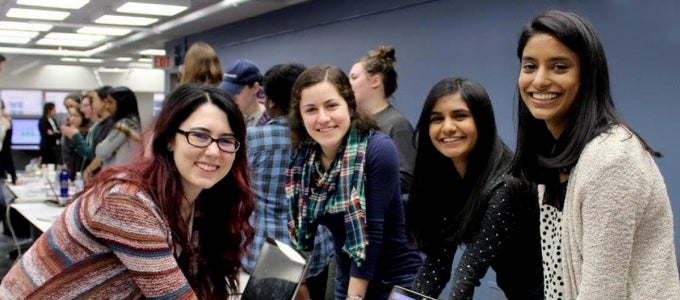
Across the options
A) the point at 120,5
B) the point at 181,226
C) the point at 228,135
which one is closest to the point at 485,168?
the point at 228,135

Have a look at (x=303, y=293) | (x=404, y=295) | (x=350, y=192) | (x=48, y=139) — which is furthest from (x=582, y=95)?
(x=48, y=139)

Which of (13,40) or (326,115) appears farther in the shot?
(13,40)

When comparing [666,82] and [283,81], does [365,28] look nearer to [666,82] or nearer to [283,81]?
[666,82]

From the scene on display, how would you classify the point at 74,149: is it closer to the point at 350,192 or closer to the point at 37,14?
the point at 37,14

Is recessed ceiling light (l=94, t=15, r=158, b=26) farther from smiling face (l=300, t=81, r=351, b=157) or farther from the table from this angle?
smiling face (l=300, t=81, r=351, b=157)

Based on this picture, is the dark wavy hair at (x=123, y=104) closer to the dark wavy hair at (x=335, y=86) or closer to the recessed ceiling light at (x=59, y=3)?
the dark wavy hair at (x=335, y=86)

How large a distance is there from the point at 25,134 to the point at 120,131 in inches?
224

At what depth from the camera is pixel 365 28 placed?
566 centimetres

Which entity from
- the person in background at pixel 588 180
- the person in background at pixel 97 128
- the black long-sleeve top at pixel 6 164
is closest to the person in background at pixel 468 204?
the person in background at pixel 588 180

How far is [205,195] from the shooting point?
1699mm

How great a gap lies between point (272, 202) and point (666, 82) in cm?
214

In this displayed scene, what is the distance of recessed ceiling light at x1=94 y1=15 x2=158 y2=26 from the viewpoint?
7.98 metres

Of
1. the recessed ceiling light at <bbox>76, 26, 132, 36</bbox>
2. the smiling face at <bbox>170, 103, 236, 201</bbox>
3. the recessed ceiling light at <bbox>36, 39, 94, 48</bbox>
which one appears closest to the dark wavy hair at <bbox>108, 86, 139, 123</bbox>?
the smiling face at <bbox>170, 103, 236, 201</bbox>

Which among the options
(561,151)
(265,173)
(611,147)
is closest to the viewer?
(611,147)
